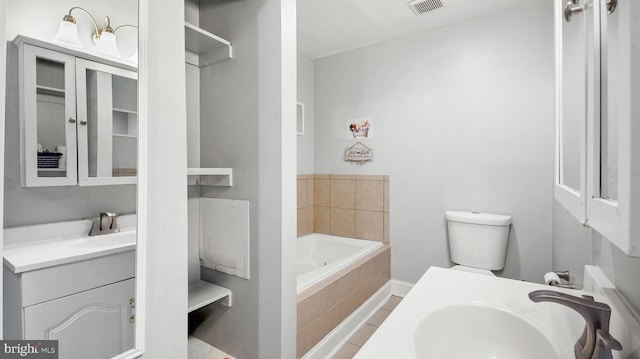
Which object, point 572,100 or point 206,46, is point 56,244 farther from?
point 572,100

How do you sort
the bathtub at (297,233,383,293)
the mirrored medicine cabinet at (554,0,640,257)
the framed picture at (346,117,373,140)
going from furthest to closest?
the framed picture at (346,117,373,140), the bathtub at (297,233,383,293), the mirrored medicine cabinet at (554,0,640,257)

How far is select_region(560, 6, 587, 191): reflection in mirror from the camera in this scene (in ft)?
1.90

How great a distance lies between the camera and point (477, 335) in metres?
0.86

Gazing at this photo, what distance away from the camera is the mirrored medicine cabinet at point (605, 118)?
311 mm

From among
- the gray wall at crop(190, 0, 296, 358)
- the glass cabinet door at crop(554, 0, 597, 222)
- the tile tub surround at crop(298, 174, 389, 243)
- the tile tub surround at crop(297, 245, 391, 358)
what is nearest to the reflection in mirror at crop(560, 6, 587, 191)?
the glass cabinet door at crop(554, 0, 597, 222)

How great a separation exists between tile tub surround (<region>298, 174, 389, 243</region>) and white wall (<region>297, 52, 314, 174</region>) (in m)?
0.15

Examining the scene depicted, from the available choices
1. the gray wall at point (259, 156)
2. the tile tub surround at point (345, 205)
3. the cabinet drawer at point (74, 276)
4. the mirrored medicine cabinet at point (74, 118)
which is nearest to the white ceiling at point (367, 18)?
the gray wall at point (259, 156)

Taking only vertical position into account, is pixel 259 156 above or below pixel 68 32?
below

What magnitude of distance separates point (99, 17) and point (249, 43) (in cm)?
71

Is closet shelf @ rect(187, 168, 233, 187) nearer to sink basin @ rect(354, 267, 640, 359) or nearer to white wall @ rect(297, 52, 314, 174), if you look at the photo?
sink basin @ rect(354, 267, 640, 359)

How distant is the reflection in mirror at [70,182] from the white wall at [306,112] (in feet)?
6.72

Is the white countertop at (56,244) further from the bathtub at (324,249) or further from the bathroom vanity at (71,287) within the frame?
the bathtub at (324,249)

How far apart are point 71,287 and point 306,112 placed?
8.22ft

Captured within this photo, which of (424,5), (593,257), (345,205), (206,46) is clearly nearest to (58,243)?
(206,46)
